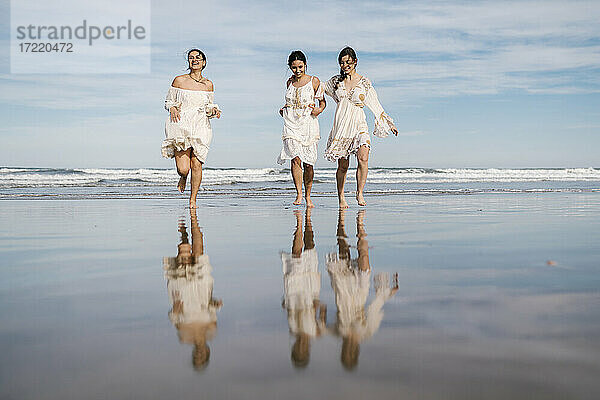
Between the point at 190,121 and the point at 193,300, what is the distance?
19.5ft

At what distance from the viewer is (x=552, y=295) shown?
5.78 ft

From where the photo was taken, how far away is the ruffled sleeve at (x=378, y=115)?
25.0ft

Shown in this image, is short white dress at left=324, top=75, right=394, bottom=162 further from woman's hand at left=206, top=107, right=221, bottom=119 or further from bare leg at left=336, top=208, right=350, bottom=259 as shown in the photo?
bare leg at left=336, top=208, right=350, bottom=259

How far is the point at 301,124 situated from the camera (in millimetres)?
7645

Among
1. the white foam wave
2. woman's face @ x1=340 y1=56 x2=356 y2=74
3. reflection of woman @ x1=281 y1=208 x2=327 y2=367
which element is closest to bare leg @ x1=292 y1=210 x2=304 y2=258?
reflection of woman @ x1=281 y1=208 x2=327 y2=367

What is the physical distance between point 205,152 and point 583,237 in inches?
202

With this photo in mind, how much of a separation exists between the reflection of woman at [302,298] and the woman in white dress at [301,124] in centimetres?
464

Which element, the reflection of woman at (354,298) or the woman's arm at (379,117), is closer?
the reflection of woman at (354,298)

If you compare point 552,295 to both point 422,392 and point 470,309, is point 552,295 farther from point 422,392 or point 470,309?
point 422,392

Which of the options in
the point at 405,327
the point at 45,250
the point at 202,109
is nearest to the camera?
the point at 405,327

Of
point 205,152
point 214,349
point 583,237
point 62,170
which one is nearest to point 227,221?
point 583,237

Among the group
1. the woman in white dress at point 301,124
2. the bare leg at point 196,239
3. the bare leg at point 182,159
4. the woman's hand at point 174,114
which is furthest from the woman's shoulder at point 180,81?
the bare leg at point 196,239

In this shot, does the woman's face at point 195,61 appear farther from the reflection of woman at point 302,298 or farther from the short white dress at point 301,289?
the short white dress at point 301,289

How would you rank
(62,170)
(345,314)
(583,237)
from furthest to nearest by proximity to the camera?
1. (62,170)
2. (583,237)
3. (345,314)
